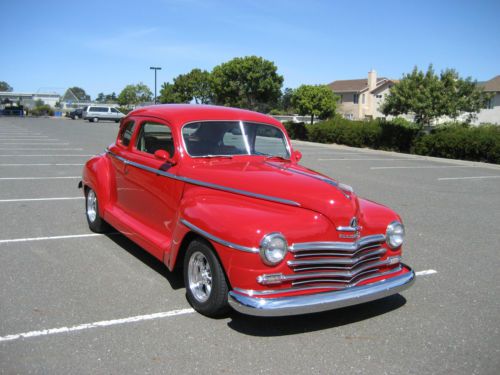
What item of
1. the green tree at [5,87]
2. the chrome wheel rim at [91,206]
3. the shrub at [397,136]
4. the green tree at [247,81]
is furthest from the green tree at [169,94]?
the green tree at [5,87]

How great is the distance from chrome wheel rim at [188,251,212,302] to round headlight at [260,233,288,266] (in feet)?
2.14

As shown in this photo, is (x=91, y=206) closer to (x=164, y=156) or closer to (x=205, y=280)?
(x=164, y=156)

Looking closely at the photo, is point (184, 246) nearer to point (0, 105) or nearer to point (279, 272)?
point (279, 272)

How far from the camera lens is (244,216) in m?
3.74

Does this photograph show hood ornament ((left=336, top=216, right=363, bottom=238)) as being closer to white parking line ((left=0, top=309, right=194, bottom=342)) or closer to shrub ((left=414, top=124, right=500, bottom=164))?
white parking line ((left=0, top=309, right=194, bottom=342))

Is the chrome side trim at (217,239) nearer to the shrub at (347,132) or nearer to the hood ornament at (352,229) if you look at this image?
the hood ornament at (352,229)

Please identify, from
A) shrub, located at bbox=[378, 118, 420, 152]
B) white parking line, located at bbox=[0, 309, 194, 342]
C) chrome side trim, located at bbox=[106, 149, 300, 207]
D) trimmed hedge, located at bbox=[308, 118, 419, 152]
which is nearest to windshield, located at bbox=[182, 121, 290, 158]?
chrome side trim, located at bbox=[106, 149, 300, 207]

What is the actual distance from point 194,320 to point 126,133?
Result: 288 cm

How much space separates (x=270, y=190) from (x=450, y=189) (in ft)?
29.4

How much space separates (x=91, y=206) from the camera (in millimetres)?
6637

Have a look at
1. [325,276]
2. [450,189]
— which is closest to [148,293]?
[325,276]

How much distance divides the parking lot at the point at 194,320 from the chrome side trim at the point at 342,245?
670 mm

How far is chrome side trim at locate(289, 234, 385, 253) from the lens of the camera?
3.59 metres

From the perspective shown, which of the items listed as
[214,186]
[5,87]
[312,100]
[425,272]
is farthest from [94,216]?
[5,87]
